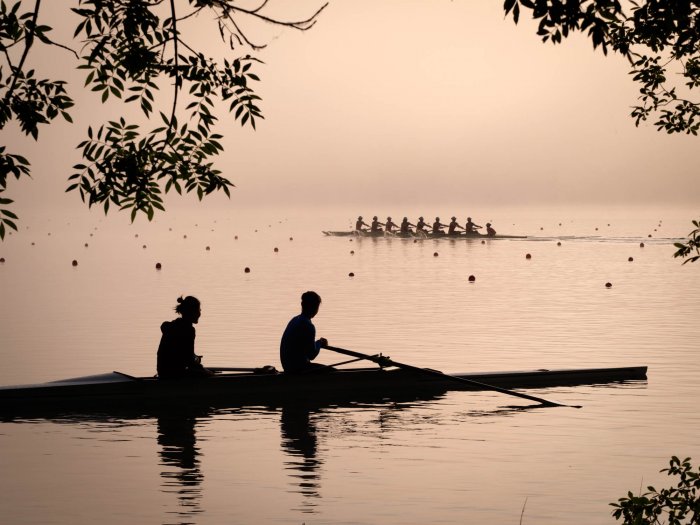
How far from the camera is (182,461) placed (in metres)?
15.3

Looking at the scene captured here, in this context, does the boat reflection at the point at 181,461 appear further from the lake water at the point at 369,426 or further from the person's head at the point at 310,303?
the person's head at the point at 310,303

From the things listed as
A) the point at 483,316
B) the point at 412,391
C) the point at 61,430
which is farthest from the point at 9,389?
the point at 483,316

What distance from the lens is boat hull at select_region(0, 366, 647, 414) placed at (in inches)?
719

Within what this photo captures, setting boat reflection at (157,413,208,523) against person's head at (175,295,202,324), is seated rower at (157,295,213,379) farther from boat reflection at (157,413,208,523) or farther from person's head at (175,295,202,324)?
boat reflection at (157,413,208,523)

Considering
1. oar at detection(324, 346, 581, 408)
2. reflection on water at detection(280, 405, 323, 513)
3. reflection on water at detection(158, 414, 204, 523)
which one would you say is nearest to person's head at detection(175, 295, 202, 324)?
reflection on water at detection(158, 414, 204, 523)

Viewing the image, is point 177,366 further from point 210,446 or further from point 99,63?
point 99,63

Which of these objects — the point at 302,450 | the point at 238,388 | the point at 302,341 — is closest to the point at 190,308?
the point at 238,388

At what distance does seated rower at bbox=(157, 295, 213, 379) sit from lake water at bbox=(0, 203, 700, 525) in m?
0.81

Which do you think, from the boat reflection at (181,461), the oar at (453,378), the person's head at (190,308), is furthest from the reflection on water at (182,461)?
the oar at (453,378)

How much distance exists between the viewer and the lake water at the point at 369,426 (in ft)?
43.3

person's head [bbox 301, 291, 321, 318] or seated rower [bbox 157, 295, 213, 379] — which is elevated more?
person's head [bbox 301, 291, 321, 318]

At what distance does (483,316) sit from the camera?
36.8 metres

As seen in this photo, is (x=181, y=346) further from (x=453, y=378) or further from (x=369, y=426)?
(x=453, y=378)

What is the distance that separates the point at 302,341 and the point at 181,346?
1898 millimetres
